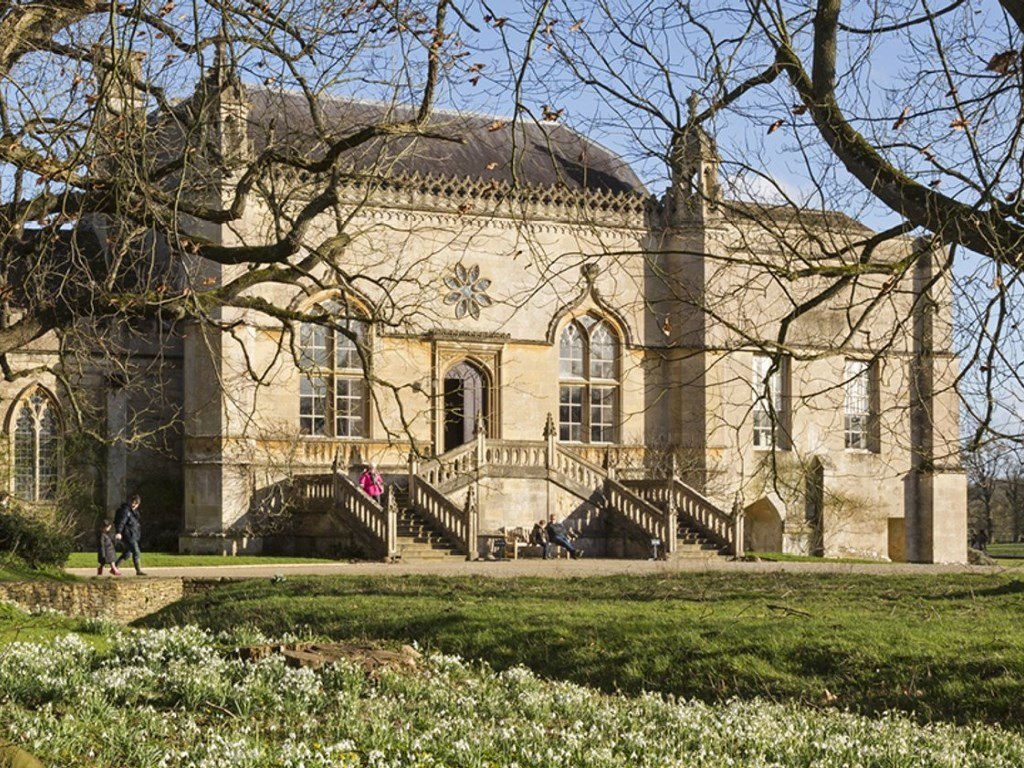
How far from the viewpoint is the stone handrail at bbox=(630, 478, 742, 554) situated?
35.2 meters

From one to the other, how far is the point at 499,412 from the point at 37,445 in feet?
34.4

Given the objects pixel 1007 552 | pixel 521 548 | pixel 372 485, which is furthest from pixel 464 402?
pixel 1007 552

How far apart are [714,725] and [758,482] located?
26399 mm

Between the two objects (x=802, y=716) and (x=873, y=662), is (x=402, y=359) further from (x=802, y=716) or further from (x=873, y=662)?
(x=802, y=716)

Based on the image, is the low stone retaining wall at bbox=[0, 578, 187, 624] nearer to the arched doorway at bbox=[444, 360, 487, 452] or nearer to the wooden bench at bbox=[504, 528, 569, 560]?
the wooden bench at bbox=[504, 528, 569, 560]

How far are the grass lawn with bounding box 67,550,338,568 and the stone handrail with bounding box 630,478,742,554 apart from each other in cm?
825

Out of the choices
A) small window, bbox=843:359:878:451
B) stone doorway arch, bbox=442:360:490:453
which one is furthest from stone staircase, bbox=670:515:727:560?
small window, bbox=843:359:878:451

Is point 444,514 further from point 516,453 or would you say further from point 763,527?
point 763,527

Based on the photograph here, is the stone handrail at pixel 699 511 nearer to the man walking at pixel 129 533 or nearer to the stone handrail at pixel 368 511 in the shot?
the stone handrail at pixel 368 511

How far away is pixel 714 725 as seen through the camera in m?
10.5

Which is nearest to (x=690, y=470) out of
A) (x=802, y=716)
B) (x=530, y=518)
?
(x=530, y=518)

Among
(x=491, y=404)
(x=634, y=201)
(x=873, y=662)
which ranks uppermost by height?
(x=634, y=201)

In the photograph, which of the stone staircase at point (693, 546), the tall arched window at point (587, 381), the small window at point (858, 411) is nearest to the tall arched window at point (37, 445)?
the tall arched window at point (587, 381)

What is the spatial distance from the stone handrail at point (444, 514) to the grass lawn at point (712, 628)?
8981mm
